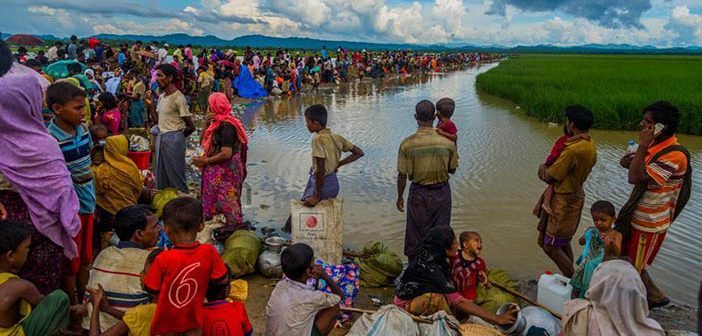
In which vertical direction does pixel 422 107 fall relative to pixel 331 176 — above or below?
above

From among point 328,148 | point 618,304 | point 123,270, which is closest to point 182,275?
point 123,270

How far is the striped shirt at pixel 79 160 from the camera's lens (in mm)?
3088

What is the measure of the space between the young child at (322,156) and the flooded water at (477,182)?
1163 mm

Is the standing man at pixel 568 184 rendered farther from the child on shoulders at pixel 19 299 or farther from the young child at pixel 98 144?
the young child at pixel 98 144

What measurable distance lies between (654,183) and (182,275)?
10.0 ft

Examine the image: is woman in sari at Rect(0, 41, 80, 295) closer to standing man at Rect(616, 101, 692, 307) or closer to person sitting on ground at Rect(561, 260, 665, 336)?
person sitting on ground at Rect(561, 260, 665, 336)

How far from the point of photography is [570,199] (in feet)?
12.7

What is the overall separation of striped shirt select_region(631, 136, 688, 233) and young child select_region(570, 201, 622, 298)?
28 cm

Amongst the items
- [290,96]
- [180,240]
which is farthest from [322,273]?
[290,96]

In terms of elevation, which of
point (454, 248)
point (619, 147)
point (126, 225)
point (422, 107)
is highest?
point (422, 107)

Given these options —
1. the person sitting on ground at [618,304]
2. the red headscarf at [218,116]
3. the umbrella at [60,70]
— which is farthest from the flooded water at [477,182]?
the umbrella at [60,70]

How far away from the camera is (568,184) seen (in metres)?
3.84

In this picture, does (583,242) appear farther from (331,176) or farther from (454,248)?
(331,176)

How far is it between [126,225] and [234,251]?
1.48 metres
